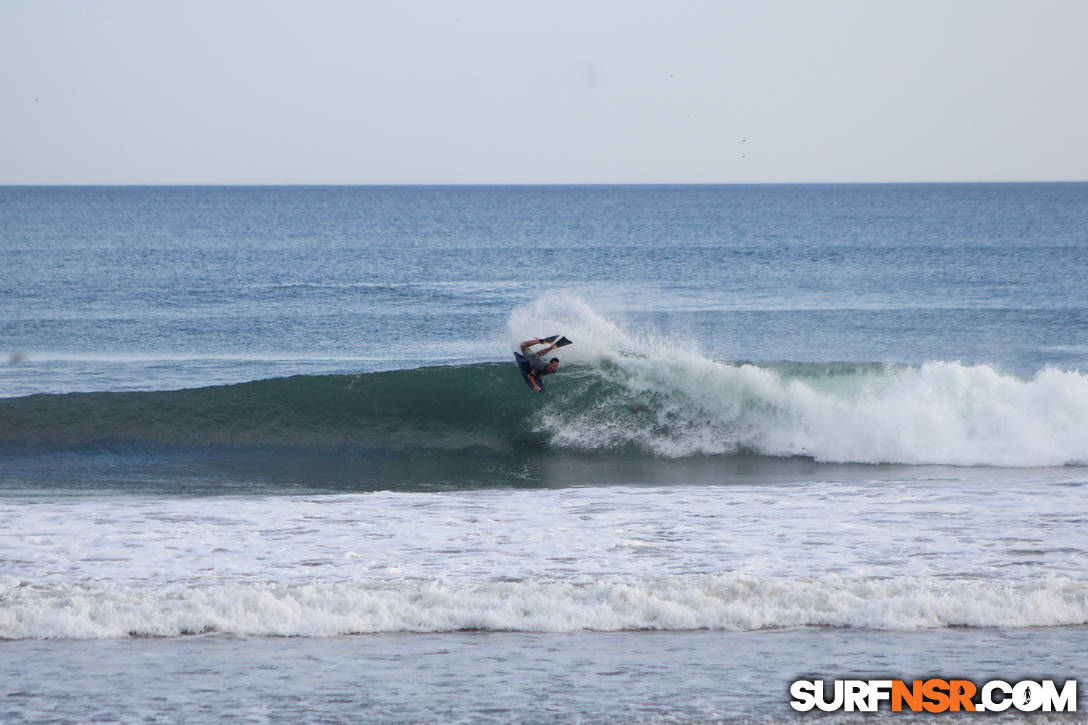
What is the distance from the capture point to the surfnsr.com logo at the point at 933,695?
6.77 metres

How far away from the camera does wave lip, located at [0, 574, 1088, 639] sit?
8414 millimetres

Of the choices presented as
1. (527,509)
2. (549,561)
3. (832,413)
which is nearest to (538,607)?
(549,561)

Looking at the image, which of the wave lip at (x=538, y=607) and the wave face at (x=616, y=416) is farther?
the wave face at (x=616, y=416)

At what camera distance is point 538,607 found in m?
8.74

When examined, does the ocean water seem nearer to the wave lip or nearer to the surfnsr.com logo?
the wave lip

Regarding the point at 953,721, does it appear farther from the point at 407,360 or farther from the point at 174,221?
the point at 174,221

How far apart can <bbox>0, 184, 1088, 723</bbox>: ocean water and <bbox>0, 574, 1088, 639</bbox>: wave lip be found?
0.03 metres

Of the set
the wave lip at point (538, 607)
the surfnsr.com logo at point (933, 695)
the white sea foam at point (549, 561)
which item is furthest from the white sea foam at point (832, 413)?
the surfnsr.com logo at point (933, 695)

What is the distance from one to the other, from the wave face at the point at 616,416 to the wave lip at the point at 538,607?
713 cm

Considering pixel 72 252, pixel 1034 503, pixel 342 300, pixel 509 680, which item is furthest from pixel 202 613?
pixel 72 252

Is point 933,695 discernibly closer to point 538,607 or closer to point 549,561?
point 538,607

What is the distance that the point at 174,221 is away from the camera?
10788 cm

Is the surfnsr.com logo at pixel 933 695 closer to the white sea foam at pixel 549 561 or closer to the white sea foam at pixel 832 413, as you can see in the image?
the white sea foam at pixel 549 561

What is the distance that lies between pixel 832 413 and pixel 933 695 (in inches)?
434
